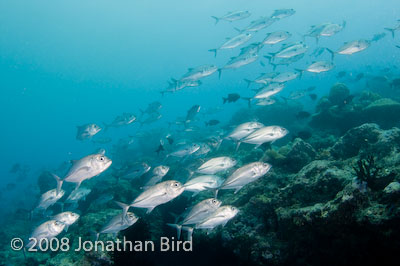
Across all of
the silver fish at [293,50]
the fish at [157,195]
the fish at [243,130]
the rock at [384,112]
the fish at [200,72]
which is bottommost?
the rock at [384,112]

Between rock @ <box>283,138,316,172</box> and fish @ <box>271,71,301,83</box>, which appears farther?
fish @ <box>271,71,301,83</box>

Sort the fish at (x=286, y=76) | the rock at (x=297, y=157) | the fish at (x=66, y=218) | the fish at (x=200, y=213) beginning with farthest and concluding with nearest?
the fish at (x=286, y=76)
the rock at (x=297, y=157)
the fish at (x=66, y=218)
the fish at (x=200, y=213)

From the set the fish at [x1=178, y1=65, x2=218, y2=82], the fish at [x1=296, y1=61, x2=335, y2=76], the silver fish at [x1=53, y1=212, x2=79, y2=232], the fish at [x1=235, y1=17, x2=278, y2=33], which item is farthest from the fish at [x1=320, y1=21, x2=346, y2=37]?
the silver fish at [x1=53, y1=212, x2=79, y2=232]

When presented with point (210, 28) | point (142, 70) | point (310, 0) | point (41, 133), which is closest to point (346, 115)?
point (310, 0)

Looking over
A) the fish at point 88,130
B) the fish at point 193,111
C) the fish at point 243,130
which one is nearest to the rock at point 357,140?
the fish at point 243,130

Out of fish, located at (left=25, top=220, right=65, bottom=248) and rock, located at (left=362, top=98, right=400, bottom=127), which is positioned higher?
fish, located at (left=25, top=220, right=65, bottom=248)

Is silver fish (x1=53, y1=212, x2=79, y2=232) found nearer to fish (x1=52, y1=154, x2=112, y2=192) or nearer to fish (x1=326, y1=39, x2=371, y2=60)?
fish (x1=52, y1=154, x2=112, y2=192)

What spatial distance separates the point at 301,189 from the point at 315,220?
1239 millimetres

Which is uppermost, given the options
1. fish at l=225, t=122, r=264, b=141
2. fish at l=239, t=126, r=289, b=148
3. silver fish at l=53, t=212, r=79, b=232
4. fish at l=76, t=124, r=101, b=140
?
fish at l=239, t=126, r=289, b=148

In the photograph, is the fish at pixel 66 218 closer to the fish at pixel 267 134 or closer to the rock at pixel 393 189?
the fish at pixel 267 134

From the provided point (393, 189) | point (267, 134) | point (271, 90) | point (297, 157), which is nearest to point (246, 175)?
point (267, 134)

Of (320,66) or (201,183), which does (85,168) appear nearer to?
(201,183)

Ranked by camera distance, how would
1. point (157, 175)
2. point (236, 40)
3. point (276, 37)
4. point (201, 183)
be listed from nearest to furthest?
point (201, 183), point (157, 175), point (276, 37), point (236, 40)

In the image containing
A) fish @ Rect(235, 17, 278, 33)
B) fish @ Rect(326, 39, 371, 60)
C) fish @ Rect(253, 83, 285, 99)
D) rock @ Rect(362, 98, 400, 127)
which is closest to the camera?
fish @ Rect(326, 39, 371, 60)
